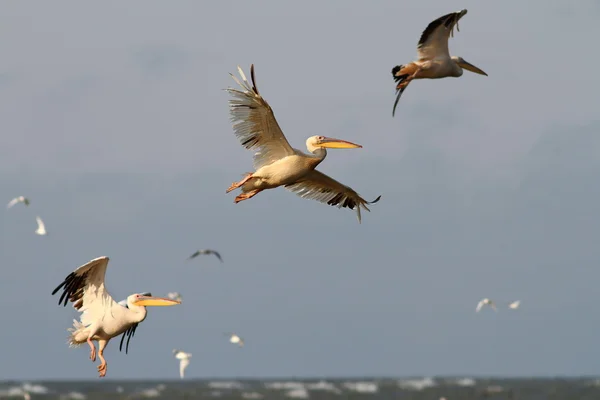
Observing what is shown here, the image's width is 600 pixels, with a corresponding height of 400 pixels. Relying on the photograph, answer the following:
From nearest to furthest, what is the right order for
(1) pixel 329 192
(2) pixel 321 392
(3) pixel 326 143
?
(3) pixel 326 143, (1) pixel 329 192, (2) pixel 321 392

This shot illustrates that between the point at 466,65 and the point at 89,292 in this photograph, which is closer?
the point at 89,292

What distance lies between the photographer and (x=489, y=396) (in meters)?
48.3

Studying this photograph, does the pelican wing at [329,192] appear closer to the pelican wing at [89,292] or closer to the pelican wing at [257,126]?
the pelican wing at [257,126]

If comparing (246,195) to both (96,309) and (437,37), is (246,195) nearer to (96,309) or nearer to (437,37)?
(96,309)

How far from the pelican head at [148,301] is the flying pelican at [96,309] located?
0.01 metres

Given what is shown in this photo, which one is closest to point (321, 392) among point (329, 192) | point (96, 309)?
point (329, 192)

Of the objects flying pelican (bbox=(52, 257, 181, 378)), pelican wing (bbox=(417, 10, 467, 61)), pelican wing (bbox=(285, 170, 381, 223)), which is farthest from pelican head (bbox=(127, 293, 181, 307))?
pelican wing (bbox=(417, 10, 467, 61))

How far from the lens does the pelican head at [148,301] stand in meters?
15.1

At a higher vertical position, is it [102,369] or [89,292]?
[89,292]

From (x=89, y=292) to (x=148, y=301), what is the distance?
871mm

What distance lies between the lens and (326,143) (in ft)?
51.2

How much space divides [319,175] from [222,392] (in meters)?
35.9

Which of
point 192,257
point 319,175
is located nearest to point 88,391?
point 192,257

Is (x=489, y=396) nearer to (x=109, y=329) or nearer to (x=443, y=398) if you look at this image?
(x=443, y=398)
